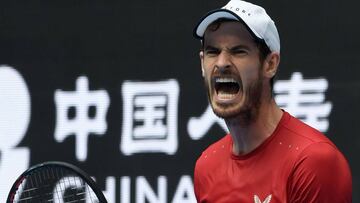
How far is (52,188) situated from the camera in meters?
3.47

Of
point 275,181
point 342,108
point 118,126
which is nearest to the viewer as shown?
point 275,181

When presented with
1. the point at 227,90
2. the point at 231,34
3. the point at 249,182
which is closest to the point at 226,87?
the point at 227,90

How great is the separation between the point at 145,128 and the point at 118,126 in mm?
114

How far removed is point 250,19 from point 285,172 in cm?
37

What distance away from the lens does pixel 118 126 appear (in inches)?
171

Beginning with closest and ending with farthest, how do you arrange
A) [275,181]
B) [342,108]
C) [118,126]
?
[275,181] < [342,108] < [118,126]

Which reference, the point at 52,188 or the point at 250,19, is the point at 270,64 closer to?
the point at 250,19

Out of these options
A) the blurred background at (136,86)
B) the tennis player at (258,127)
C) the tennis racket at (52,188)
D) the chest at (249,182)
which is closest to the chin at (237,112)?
the tennis player at (258,127)

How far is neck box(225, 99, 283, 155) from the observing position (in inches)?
105

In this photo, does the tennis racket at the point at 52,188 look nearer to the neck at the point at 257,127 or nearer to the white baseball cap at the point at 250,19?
the neck at the point at 257,127

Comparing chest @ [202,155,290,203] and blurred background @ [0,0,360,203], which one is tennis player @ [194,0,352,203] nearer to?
chest @ [202,155,290,203]

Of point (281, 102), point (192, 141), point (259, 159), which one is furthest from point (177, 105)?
point (259, 159)

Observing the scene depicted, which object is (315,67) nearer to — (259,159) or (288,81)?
(288,81)

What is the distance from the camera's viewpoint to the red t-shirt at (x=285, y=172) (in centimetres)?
249
